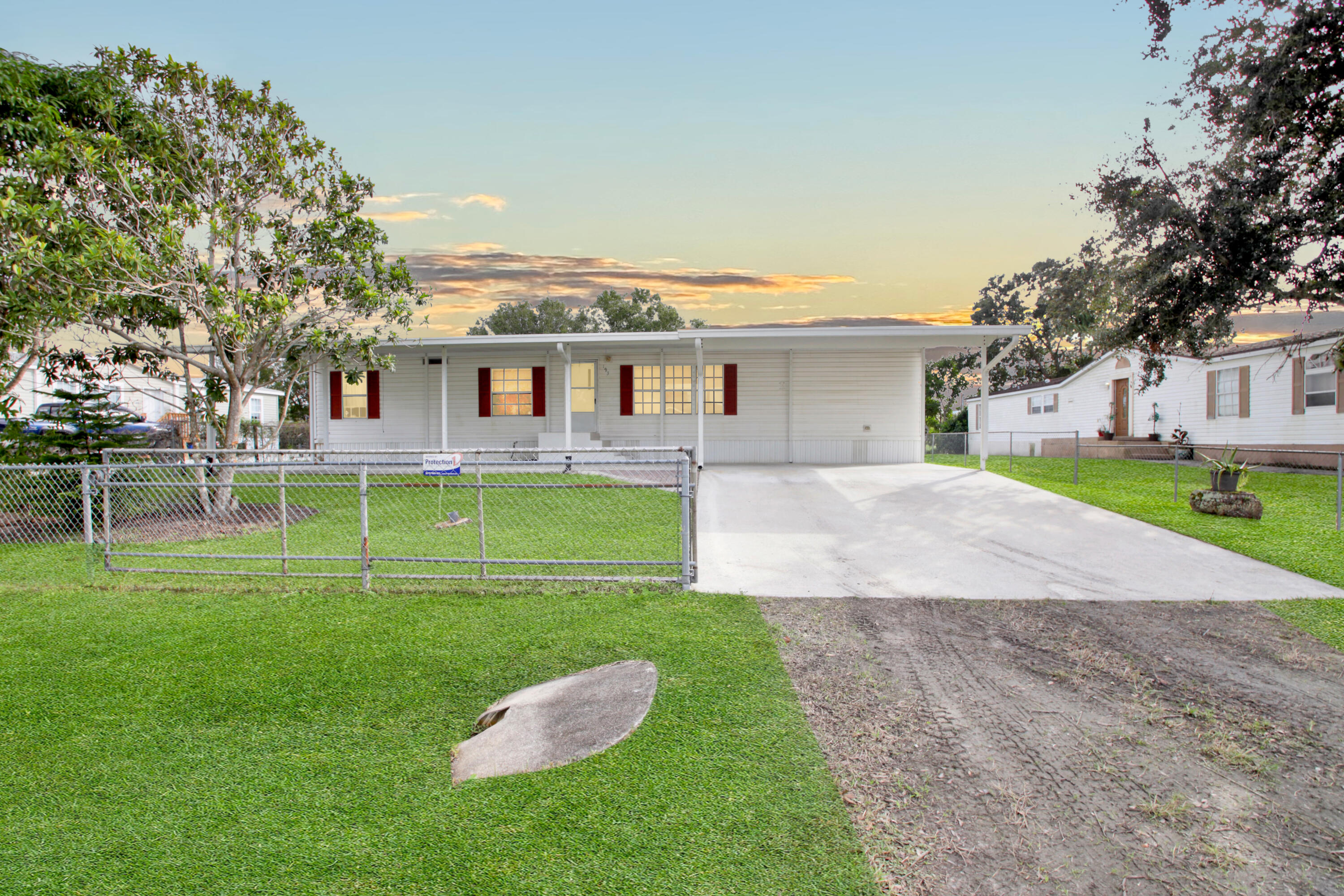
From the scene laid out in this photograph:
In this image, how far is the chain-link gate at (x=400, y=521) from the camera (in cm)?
601

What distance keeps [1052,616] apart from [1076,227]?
40.5 feet

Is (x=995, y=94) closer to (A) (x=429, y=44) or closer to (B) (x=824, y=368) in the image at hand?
(B) (x=824, y=368)

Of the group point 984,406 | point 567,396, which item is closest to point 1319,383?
point 984,406

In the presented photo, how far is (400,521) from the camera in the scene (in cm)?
998

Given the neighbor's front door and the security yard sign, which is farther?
the neighbor's front door

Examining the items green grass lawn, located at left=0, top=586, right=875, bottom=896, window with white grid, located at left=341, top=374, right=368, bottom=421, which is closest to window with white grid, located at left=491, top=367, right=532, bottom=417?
window with white grid, located at left=341, top=374, right=368, bottom=421

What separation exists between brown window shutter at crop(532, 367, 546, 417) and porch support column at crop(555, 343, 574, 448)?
37.8 inches

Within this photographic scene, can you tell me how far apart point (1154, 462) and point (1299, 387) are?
3.67 m

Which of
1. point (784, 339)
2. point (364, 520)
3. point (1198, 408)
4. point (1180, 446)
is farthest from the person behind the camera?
point (1198, 408)

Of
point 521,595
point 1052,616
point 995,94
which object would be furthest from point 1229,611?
point 995,94

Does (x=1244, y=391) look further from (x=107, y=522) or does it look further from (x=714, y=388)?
(x=107, y=522)

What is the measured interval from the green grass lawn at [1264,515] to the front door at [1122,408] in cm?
554

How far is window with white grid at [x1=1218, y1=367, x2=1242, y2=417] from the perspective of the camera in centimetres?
1859

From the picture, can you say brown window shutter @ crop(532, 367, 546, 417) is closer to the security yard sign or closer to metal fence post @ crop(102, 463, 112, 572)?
metal fence post @ crop(102, 463, 112, 572)
